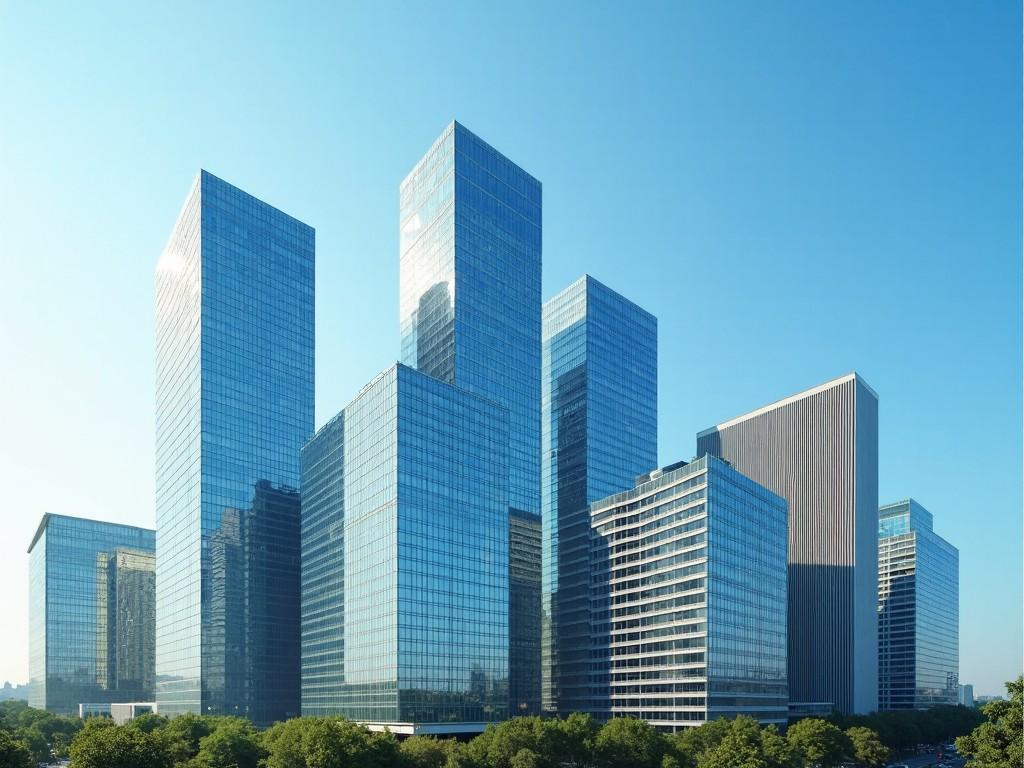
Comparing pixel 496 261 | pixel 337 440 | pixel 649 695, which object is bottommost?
pixel 649 695

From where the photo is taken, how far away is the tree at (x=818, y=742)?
129m

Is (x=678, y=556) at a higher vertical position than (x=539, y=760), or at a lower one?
higher

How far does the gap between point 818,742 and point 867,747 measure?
19.8m

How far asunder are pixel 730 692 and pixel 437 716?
54.9 m

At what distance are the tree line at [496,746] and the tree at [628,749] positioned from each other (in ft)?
0.44

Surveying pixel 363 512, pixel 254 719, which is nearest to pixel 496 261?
pixel 363 512

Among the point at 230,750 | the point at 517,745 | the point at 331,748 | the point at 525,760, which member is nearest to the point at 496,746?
the point at 517,745

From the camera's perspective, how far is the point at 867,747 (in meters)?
143

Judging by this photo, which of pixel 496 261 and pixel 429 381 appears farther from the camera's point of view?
pixel 496 261

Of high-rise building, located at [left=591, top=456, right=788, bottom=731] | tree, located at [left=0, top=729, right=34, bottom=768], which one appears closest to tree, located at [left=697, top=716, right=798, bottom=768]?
high-rise building, located at [left=591, top=456, right=788, bottom=731]

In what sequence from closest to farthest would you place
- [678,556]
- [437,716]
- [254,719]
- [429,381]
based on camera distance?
[437,716], [429,381], [678,556], [254,719]

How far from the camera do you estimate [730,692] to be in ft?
510

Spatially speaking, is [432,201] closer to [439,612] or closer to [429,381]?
[429,381]

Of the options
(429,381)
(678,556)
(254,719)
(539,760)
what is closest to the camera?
(539,760)
